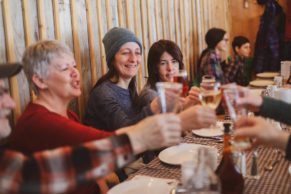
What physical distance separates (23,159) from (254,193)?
0.84 meters

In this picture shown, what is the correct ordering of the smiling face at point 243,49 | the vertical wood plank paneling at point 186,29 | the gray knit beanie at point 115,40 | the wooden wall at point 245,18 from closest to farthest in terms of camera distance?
1. the gray knit beanie at point 115,40
2. the vertical wood plank paneling at point 186,29
3. the smiling face at point 243,49
4. the wooden wall at point 245,18

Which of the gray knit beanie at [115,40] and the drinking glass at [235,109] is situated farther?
the gray knit beanie at [115,40]

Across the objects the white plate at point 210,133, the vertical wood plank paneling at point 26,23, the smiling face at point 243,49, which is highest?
the vertical wood plank paneling at point 26,23

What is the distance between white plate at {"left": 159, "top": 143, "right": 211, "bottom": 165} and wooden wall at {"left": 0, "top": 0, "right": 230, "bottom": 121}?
2.71 feet

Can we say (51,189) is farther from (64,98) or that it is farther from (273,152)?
(273,152)

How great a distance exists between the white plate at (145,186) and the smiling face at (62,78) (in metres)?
0.49

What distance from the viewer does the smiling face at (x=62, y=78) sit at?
1658 millimetres

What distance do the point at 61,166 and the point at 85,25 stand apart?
1734 mm

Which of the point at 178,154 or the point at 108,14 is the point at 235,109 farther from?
the point at 108,14

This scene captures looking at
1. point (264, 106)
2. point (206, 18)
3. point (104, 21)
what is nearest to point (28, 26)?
point (104, 21)

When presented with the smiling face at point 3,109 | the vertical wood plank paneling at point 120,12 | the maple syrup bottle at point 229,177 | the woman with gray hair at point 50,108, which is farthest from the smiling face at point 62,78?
the vertical wood plank paneling at point 120,12

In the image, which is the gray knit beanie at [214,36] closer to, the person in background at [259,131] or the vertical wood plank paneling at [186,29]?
the vertical wood plank paneling at [186,29]

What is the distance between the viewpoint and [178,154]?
72.9 inches

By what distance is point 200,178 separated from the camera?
1104mm
